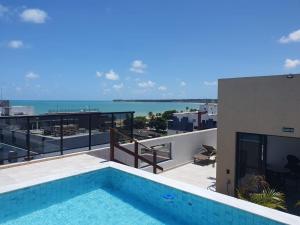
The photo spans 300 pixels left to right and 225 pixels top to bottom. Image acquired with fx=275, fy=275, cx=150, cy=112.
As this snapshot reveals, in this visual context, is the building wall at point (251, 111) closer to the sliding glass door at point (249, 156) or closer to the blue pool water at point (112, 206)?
the sliding glass door at point (249, 156)

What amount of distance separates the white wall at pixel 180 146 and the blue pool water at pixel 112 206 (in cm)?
311

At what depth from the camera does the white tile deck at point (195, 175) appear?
10695mm

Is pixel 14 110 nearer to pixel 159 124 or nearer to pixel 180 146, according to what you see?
pixel 159 124

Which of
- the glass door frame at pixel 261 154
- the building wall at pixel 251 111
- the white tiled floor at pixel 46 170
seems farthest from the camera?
the glass door frame at pixel 261 154

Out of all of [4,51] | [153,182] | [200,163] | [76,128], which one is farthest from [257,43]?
[4,51]

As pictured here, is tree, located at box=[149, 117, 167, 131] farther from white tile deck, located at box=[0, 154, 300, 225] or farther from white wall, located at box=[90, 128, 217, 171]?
white tile deck, located at box=[0, 154, 300, 225]

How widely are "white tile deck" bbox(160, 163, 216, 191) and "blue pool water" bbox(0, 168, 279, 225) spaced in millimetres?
4355

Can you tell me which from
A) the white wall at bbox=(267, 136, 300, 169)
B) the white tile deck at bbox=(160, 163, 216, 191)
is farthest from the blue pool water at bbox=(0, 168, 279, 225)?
the white wall at bbox=(267, 136, 300, 169)

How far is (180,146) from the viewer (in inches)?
516

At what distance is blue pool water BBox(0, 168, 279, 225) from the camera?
5410 mm

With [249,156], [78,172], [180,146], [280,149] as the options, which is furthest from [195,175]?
[78,172]

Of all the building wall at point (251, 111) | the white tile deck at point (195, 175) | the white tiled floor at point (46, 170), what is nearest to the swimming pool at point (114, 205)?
the white tiled floor at point (46, 170)

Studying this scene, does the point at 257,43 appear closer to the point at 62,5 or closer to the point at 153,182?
the point at 62,5

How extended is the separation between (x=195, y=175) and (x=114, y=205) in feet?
19.2
